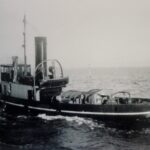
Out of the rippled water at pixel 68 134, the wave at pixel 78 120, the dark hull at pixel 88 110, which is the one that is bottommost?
the rippled water at pixel 68 134

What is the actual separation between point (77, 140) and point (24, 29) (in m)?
7.88

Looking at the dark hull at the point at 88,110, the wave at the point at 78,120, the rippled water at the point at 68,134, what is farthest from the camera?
the wave at the point at 78,120

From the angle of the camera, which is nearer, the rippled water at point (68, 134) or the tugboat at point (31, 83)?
the rippled water at point (68, 134)

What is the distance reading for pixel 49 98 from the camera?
1625 cm

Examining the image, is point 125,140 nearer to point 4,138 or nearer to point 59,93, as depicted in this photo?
point 4,138

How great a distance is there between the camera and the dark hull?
45.4ft

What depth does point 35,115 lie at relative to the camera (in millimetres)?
15891

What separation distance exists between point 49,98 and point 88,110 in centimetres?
279

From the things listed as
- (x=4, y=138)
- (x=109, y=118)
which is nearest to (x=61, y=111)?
(x=109, y=118)

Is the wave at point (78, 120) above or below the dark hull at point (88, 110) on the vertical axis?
below

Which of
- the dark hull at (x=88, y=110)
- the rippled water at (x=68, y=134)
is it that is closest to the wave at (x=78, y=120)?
the rippled water at (x=68, y=134)

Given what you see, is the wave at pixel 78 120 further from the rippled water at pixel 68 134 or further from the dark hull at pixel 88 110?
the dark hull at pixel 88 110

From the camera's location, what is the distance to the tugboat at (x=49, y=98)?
14.0 m

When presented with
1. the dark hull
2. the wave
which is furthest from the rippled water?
the dark hull
